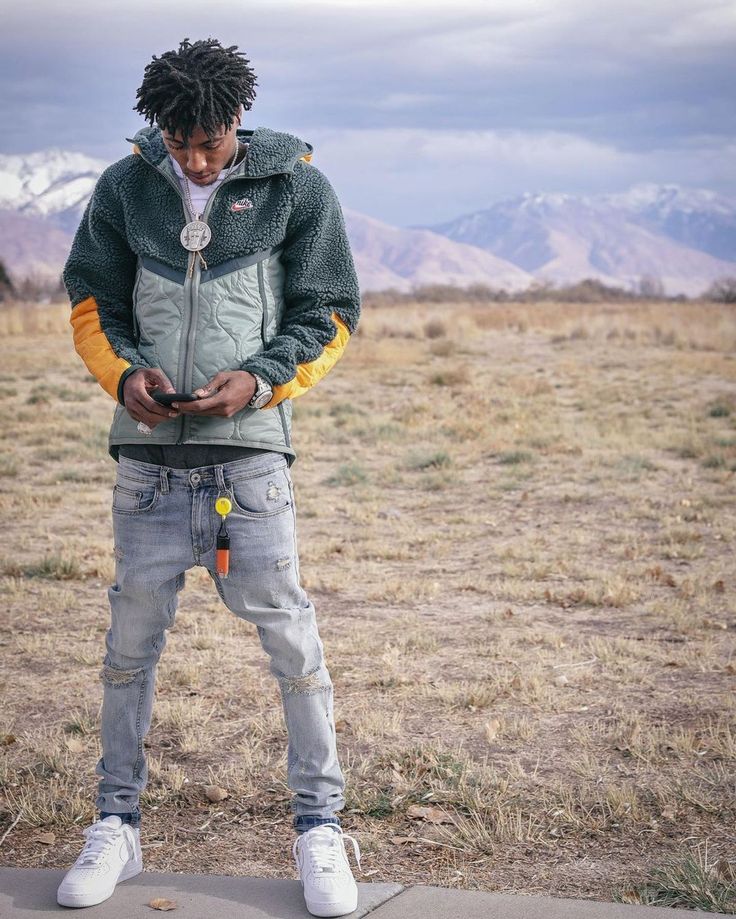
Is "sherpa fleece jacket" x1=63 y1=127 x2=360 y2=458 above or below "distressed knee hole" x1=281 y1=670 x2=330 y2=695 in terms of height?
above

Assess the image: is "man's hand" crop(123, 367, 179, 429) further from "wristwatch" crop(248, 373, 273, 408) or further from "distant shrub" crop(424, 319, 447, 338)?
"distant shrub" crop(424, 319, 447, 338)

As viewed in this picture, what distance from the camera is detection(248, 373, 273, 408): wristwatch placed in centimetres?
251

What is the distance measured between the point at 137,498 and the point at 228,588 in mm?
308

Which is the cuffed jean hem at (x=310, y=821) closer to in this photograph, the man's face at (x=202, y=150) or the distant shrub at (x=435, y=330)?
the man's face at (x=202, y=150)

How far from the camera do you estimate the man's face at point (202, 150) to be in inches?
98.9

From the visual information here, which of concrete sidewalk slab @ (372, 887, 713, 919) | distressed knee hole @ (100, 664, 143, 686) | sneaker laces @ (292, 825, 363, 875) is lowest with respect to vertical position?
concrete sidewalk slab @ (372, 887, 713, 919)

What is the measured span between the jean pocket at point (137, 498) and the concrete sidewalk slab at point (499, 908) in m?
1.13

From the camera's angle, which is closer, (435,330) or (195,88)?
(195,88)

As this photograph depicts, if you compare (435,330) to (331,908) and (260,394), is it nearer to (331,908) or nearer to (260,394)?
(260,394)

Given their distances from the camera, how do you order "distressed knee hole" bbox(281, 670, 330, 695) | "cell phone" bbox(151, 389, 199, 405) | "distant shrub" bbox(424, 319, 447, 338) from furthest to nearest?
"distant shrub" bbox(424, 319, 447, 338) < "distressed knee hole" bbox(281, 670, 330, 695) < "cell phone" bbox(151, 389, 199, 405)

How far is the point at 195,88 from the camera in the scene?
2.46m

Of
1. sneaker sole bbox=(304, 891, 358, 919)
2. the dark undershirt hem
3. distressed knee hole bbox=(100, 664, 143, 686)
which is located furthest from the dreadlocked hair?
sneaker sole bbox=(304, 891, 358, 919)

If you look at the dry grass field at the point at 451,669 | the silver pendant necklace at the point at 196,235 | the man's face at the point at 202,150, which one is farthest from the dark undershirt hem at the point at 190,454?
the dry grass field at the point at 451,669

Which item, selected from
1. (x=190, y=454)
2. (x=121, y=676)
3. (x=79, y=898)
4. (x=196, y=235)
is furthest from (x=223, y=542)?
(x=79, y=898)
